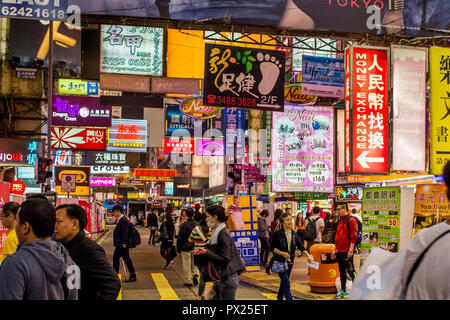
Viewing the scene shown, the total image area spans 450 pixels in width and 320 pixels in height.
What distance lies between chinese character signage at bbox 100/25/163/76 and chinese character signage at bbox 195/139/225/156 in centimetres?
1300

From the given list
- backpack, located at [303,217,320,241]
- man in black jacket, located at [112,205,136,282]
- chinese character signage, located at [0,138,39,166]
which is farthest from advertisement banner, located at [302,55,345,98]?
chinese character signage, located at [0,138,39,166]

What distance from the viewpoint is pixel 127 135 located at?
26.0 m

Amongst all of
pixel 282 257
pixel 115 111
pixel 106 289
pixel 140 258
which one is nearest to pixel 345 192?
pixel 140 258

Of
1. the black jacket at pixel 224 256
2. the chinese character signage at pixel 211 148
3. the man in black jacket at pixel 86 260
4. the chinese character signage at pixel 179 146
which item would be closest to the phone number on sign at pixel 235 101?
the black jacket at pixel 224 256

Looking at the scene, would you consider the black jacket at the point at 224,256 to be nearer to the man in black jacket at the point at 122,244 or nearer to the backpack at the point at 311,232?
the man in black jacket at the point at 122,244

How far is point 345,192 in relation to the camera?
27.1m

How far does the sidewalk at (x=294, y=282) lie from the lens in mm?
11953

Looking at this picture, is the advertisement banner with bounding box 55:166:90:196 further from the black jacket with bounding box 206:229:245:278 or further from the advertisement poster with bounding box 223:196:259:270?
the black jacket with bounding box 206:229:245:278

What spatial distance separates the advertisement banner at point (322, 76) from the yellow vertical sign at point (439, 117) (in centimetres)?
427

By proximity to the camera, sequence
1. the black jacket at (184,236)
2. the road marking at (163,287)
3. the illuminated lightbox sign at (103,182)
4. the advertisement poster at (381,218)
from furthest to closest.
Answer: the illuminated lightbox sign at (103,182), the black jacket at (184,236), the road marking at (163,287), the advertisement poster at (381,218)

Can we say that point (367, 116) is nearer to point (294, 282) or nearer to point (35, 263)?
point (294, 282)

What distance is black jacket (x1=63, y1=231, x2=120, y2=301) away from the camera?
4375mm

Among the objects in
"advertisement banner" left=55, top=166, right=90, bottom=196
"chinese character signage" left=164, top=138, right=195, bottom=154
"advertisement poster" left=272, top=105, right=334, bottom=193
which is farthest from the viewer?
"advertisement banner" left=55, top=166, right=90, bottom=196

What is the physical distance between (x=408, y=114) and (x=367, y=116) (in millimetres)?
1010
